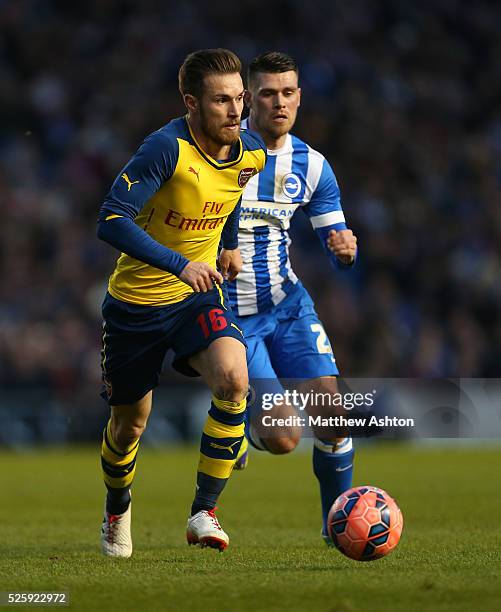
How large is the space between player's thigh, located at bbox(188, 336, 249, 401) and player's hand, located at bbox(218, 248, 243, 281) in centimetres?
77

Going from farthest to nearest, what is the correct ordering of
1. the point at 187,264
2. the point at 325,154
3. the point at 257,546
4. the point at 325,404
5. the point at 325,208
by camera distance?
the point at 325,154 < the point at 325,208 < the point at 325,404 < the point at 257,546 < the point at 187,264

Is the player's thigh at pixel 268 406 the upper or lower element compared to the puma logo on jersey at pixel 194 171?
lower

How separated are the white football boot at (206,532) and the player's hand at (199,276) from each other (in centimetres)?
109

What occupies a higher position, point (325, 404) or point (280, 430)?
point (325, 404)

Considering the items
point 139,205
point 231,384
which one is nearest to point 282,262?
point 231,384

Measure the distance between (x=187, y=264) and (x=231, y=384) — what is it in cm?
61

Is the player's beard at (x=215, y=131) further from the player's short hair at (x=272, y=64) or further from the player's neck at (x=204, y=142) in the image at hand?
Result: the player's short hair at (x=272, y=64)

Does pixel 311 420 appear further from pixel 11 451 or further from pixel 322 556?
pixel 11 451

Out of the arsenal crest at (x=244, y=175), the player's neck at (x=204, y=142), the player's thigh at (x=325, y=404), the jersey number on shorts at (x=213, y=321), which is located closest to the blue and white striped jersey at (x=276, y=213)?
the player's thigh at (x=325, y=404)

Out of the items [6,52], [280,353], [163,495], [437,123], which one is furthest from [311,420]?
[6,52]

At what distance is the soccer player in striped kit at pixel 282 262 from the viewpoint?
6926 millimetres

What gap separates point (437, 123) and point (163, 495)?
385 inches

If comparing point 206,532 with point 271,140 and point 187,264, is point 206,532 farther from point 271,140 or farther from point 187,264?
point 271,140

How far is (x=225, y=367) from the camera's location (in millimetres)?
5633
